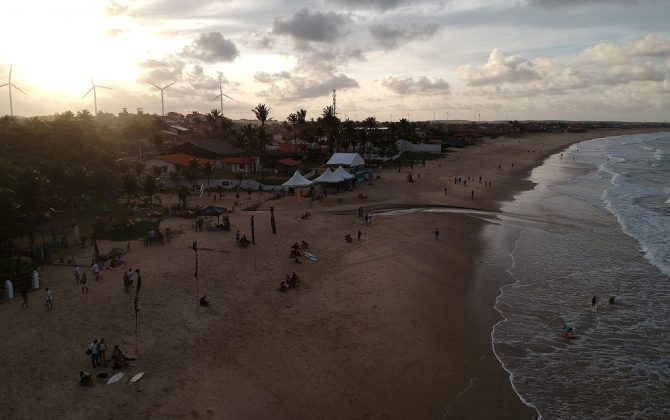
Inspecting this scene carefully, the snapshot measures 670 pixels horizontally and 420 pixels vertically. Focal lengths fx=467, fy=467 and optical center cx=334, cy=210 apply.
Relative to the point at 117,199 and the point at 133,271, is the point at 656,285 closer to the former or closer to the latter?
the point at 133,271

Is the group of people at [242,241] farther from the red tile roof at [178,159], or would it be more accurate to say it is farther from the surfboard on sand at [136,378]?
the red tile roof at [178,159]

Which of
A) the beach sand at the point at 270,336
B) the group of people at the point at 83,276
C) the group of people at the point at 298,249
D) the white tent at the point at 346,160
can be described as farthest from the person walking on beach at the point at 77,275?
the white tent at the point at 346,160

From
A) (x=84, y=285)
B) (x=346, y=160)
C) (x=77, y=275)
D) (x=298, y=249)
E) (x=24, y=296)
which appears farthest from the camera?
(x=346, y=160)

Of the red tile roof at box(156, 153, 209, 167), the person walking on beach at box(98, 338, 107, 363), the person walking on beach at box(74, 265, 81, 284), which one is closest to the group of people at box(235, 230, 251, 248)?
the person walking on beach at box(74, 265, 81, 284)

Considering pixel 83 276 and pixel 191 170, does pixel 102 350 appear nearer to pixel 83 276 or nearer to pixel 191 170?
pixel 83 276

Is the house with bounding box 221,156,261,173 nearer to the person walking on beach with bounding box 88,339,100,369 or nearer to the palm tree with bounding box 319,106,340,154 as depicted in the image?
the palm tree with bounding box 319,106,340,154

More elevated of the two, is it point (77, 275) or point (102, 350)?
point (77, 275)

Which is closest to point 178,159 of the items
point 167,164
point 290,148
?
point 167,164
